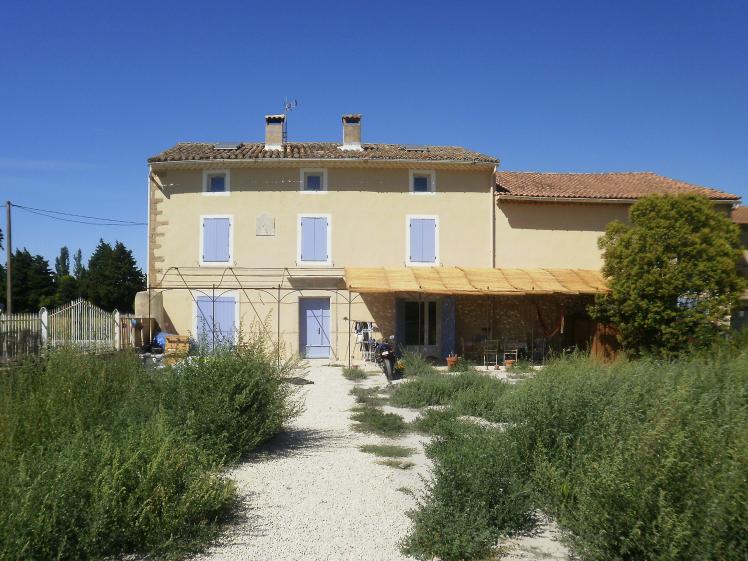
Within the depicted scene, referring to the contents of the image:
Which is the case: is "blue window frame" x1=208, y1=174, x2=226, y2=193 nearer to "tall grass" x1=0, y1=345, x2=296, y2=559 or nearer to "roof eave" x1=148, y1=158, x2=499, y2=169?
"roof eave" x1=148, y1=158, x2=499, y2=169

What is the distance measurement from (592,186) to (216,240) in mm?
11886

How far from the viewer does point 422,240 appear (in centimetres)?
1783

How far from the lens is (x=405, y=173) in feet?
59.0

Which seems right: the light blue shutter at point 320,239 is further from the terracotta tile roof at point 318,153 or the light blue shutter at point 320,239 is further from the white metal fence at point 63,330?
the white metal fence at point 63,330

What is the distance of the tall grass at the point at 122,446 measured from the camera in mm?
3781

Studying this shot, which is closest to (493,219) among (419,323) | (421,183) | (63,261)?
(421,183)

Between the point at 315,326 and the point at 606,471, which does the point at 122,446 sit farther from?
the point at 315,326

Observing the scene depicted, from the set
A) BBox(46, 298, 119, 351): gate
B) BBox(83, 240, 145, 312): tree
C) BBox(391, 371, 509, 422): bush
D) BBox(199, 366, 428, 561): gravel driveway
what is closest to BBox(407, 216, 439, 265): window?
BBox(391, 371, 509, 422): bush

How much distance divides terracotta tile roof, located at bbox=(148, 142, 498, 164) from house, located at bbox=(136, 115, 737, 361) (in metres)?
0.08

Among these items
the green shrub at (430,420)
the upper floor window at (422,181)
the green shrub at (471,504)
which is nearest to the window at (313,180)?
the upper floor window at (422,181)

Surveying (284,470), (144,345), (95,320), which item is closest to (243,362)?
(284,470)

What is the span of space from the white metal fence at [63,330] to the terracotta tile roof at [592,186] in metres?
11.4

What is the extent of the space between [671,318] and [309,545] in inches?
492

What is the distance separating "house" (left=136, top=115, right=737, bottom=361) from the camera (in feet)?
57.4
